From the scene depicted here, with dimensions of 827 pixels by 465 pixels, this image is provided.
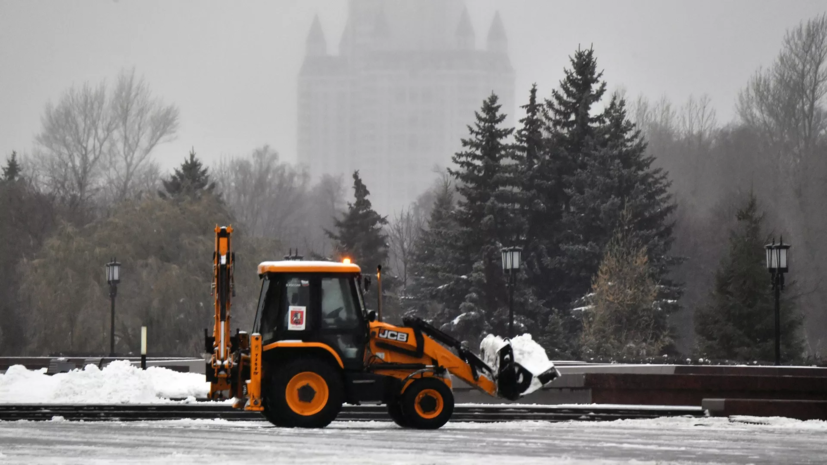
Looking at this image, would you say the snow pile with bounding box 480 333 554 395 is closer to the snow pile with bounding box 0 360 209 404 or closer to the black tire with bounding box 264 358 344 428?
the black tire with bounding box 264 358 344 428

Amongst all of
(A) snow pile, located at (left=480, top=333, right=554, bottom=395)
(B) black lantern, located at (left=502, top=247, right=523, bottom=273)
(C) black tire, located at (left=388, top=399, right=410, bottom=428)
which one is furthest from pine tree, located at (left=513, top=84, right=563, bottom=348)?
(C) black tire, located at (left=388, top=399, right=410, bottom=428)

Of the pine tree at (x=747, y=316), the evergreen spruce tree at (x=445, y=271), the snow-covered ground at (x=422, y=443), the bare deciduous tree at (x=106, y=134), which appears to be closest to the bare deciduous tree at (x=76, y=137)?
the bare deciduous tree at (x=106, y=134)

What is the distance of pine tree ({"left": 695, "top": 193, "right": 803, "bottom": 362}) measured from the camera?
39.2m

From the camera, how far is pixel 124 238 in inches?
1850

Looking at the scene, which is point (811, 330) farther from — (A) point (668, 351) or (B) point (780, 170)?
(A) point (668, 351)

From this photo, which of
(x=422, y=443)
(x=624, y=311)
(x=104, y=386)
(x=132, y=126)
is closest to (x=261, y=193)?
(x=132, y=126)

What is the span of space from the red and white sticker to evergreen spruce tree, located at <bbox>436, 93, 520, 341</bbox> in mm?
31074

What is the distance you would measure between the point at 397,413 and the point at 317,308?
179cm

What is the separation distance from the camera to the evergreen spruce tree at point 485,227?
46875 mm

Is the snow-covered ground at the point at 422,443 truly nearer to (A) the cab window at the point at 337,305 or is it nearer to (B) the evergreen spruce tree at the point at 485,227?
(A) the cab window at the point at 337,305

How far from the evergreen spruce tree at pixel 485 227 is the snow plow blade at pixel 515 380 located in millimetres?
30041

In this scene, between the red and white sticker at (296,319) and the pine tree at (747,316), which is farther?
the pine tree at (747,316)

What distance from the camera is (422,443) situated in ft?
45.2

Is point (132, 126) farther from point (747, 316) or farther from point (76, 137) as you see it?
point (747, 316)
